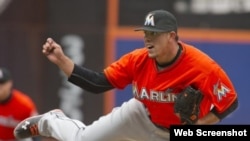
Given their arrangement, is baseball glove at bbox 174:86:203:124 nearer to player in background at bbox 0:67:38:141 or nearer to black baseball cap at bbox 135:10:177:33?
black baseball cap at bbox 135:10:177:33

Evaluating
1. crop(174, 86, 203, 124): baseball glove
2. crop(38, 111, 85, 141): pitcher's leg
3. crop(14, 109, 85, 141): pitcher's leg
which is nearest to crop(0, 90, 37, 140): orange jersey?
crop(14, 109, 85, 141): pitcher's leg

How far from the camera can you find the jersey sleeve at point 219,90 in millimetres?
6246

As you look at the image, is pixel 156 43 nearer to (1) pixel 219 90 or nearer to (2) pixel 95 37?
(1) pixel 219 90

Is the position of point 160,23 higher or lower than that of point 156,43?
higher

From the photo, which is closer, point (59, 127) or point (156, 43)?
point (156, 43)

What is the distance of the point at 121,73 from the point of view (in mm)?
6648

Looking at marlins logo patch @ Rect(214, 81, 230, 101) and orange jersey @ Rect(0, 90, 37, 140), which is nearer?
marlins logo patch @ Rect(214, 81, 230, 101)

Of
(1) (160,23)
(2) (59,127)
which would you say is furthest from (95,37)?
(1) (160,23)

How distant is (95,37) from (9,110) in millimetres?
→ 2083

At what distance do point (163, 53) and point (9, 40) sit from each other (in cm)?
471

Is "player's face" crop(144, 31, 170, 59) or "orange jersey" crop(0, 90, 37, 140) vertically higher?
"player's face" crop(144, 31, 170, 59)

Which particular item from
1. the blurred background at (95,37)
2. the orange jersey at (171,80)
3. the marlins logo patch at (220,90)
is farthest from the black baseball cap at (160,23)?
the blurred background at (95,37)

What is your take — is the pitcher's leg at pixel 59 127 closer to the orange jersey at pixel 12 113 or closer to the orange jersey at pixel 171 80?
the orange jersey at pixel 171 80

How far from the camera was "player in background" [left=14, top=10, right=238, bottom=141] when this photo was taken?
6.31 m
